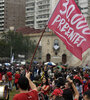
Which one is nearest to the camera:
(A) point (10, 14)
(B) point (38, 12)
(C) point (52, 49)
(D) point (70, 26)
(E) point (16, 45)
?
(D) point (70, 26)

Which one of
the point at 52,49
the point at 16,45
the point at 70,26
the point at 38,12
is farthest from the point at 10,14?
the point at 70,26

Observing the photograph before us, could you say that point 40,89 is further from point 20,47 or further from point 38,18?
point 38,18

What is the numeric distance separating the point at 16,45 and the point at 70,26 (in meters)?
49.2

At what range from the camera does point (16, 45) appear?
191 ft

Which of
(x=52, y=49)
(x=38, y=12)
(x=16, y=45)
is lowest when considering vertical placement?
(x=52, y=49)

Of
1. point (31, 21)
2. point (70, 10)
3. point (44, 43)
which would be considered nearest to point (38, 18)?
point (31, 21)

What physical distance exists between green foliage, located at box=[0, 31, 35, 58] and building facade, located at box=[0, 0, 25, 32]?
90.6 ft

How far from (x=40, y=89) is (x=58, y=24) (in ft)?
8.30

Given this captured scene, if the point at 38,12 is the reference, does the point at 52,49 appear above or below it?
below

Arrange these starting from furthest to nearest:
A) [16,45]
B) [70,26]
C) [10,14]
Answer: [10,14] < [16,45] < [70,26]

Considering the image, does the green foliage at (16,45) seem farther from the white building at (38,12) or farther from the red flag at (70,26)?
the red flag at (70,26)

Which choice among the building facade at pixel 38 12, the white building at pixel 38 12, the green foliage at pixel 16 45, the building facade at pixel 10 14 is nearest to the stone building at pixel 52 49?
the green foliage at pixel 16 45

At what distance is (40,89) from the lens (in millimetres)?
8586

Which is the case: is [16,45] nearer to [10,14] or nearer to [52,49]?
[52,49]
